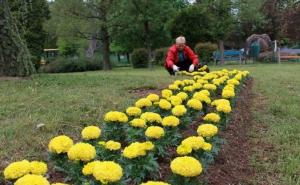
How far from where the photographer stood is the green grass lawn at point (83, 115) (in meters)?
4.30

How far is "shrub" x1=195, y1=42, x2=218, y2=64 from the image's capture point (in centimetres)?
2819

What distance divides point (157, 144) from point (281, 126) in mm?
2652

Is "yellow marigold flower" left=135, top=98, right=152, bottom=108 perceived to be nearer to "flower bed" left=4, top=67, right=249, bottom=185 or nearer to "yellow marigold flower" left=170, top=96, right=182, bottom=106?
"flower bed" left=4, top=67, right=249, bottom=185

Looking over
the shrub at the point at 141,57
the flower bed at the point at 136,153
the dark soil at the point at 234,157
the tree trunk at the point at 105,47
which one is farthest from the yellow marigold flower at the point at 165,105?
the shrub at the point at 141,57

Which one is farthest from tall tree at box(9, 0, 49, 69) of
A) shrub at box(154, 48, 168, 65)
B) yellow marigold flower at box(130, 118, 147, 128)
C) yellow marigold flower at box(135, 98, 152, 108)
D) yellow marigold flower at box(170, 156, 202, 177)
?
yellow marigold flower at box(170, 156, 202, 177)

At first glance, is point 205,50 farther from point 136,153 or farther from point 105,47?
point 136,153

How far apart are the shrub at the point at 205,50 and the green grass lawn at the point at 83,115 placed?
1864cm

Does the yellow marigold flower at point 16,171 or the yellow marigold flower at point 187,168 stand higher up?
the yellow marigold flower at point 16,171

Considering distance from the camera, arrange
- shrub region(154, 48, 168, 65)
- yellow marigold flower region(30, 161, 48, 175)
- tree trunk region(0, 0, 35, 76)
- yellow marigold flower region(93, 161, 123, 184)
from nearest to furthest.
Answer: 1. yellow marigold flower region(93, 161, 123, 184)
2. yellow marigold flower region(30, 161, 48, 175)
3. tree trunk region(0, 0, 35, 76)
4. shrub region(154, 48, 168, 65)

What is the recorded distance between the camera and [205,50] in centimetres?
2831

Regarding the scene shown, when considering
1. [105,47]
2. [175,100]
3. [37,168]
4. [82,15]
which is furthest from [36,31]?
[37,168]

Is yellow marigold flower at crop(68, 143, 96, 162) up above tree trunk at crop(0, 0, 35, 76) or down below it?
below

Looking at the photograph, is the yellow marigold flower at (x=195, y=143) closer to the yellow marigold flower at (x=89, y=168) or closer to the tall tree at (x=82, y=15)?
the yellow marigold flower at (x=89, y=168)

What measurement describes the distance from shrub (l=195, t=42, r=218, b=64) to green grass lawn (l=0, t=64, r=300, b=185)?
61.2 ft
